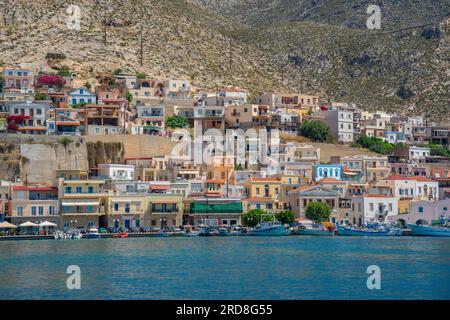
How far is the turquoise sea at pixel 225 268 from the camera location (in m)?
61.5

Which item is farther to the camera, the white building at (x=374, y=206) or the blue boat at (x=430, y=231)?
the white building at (x=374, y=206)

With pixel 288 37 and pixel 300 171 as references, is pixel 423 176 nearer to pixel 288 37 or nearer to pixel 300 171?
pixel 300 171

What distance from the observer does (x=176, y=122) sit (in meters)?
137

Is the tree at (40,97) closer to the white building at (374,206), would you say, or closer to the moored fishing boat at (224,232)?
the moored fishing boat at (224,232)

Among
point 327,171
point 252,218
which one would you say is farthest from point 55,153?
point 327,171

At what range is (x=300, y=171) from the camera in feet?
422

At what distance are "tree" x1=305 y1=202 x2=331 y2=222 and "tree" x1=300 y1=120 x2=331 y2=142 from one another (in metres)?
24.2

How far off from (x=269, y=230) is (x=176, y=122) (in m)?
29.5

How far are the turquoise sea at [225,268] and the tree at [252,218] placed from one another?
11.2m

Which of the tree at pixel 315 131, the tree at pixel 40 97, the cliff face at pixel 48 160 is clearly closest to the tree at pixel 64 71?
the tree at pixel 40 97

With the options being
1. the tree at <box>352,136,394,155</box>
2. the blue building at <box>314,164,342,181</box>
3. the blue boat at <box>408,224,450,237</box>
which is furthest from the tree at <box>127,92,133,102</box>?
the blue boat at <box>408,224,450,237</box>

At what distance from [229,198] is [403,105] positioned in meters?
60.3
